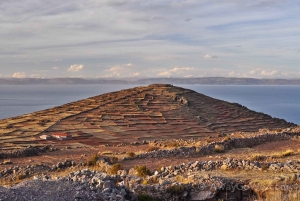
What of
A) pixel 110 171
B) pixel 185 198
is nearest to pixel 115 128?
pixel 110 171

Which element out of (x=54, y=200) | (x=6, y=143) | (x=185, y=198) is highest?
(x=54, y=200)

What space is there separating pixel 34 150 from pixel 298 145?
58.2 feet

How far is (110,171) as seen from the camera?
1530cm

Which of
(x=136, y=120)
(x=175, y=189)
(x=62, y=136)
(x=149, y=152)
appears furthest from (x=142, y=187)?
(x=136, y=120)

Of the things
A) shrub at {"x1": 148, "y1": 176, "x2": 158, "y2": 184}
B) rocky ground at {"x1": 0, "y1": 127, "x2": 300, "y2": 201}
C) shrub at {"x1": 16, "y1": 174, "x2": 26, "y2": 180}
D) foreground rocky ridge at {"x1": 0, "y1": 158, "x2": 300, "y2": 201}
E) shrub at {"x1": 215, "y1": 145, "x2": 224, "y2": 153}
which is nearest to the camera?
foreground rocky ridge at {"x1": 0, "y1": 158, "x2": 300, "y2": 201}

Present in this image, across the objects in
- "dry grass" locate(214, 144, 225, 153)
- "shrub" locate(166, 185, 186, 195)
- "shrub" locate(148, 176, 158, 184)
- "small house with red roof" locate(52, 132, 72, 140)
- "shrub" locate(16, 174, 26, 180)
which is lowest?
"small house with red roof" locate(52, 132, 72, 140)

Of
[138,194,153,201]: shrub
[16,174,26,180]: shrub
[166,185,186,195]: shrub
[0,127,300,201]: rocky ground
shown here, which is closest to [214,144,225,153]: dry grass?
[0,127,300,201]: rocky ground

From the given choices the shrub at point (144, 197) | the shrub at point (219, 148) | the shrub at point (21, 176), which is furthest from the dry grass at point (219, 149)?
the shrub at point (144, 197)

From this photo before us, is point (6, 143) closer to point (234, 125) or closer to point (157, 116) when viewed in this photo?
point (157, 116)

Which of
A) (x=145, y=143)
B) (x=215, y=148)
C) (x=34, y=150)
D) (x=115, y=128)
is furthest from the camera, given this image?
(x=115, y=128)

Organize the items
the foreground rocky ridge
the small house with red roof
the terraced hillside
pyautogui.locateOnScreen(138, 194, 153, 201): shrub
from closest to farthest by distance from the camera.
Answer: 1. the foreground rocky ridge
2. pyautogui.locateOnScreen(138, 194, 153, 201): shrub
3. the small house with red roof
4. the terraced hillside

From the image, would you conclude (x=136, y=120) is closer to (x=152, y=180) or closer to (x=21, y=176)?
(x=21, y=176)

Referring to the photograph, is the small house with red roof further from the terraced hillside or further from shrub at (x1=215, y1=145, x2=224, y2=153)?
shrub at (x1=215, y1=145, x2=224, y2=153)

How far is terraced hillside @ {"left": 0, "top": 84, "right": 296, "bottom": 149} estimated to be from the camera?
3869 centimetres
